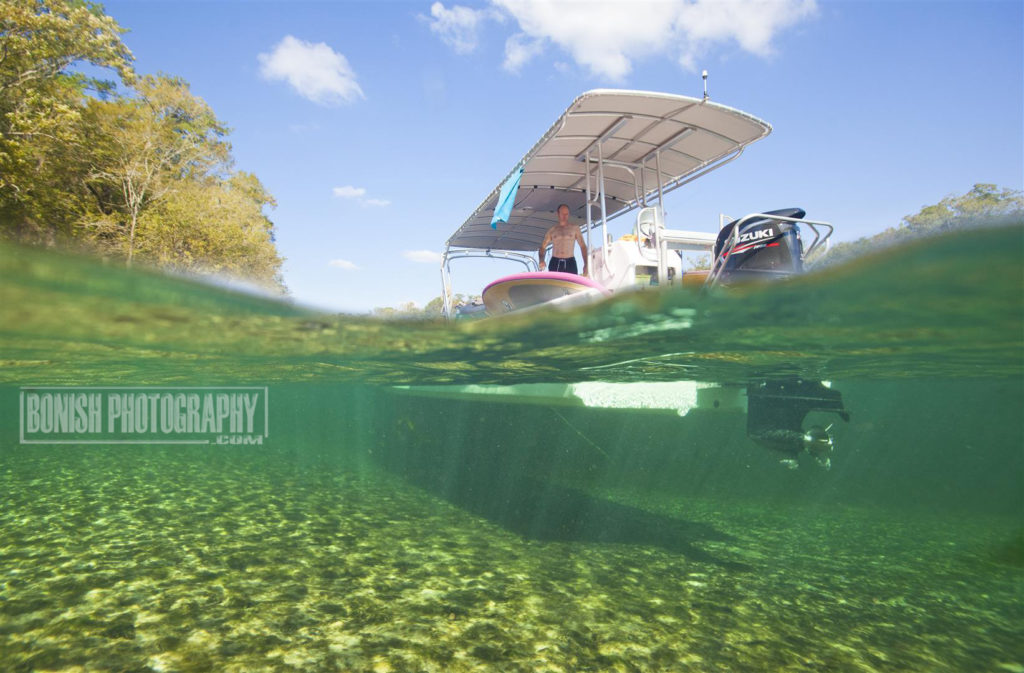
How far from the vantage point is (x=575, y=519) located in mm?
6777

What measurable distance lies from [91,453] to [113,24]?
21.4 meters

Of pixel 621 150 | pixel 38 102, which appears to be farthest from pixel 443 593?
pixel 38 102

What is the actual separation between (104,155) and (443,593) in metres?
28.5

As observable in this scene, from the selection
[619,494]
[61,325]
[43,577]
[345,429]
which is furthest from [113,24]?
[345,429]

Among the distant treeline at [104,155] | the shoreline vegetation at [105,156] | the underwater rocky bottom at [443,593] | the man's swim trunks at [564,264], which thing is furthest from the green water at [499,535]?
the distant treeline at [104,155]

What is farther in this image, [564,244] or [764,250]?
[564,244]

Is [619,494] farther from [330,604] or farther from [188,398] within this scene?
[188,398]

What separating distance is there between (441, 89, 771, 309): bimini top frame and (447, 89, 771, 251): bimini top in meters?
0.01

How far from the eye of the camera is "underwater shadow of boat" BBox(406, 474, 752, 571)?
5.77m

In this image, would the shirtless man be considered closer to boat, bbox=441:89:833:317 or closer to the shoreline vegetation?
boat, bbox=441:89:833:317

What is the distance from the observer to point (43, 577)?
12.0 feet

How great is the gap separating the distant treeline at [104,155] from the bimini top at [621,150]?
9737mm

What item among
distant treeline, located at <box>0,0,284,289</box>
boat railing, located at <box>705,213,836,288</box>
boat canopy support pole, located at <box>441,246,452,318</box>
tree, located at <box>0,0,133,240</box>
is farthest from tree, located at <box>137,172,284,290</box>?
boat railing, located at <box>705,213,836,288</box>

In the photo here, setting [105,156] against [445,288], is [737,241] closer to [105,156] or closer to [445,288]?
[445,288]
